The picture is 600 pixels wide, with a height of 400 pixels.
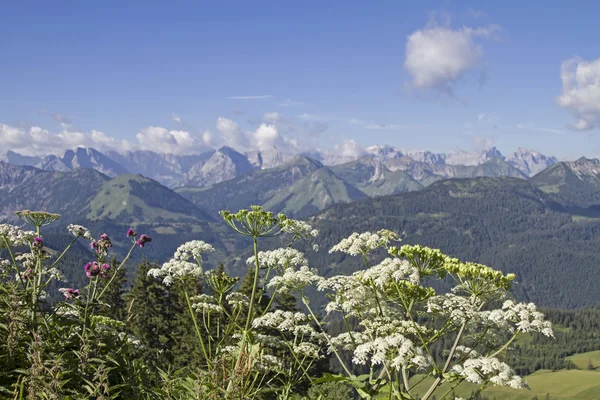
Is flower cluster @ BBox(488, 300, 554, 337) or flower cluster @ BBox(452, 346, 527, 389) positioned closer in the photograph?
flower cluster @ BBox(452, 346, 527, 389)

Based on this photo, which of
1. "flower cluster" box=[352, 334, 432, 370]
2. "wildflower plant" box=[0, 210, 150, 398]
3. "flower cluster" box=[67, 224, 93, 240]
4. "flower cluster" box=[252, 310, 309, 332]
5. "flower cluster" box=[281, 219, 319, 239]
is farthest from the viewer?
"flower cluster" box=[67, 224, 93, 240]

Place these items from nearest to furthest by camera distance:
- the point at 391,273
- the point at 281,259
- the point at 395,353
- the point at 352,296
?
the point at 395,353 < the point at 391,273 < the point at 352,296 < the point at 281,259

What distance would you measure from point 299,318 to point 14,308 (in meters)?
6.98

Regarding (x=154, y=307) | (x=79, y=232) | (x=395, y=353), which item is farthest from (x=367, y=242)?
(x=154, y=307)

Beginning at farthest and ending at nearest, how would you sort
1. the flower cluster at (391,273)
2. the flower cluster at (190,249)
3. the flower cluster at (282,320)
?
the flower cluster at (190,249)
the flower cluster at (282,320)
the flower cluster at (391,273)

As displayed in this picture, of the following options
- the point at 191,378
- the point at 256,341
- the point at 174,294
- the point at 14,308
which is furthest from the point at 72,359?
the point at 174,294

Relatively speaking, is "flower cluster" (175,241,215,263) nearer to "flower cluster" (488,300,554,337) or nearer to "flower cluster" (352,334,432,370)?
"flower cluster" (352,334,432,370)

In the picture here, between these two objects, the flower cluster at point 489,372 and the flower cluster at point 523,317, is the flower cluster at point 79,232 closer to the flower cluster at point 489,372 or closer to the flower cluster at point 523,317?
the flower cluster at point 489,372

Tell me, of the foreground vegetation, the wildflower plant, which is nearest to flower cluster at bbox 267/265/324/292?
the foreground vegetation

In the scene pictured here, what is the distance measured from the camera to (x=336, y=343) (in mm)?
10812

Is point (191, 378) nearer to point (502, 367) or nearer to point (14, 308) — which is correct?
point (14, 308)

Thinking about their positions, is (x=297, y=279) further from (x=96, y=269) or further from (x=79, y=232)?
(x=79, y=232)

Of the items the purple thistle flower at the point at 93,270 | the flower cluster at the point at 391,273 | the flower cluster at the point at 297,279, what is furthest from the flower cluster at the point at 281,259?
the purple thistle flower at the point at 93,270

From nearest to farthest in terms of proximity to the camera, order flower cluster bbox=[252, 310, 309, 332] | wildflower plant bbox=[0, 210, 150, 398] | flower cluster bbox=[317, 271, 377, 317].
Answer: wildflower plant bbox=[0, 210, 150, 398] → flower cluster bbox=[317, 271, 377, 317] → flower cluster bbox=[252, 310, 309, 332]
